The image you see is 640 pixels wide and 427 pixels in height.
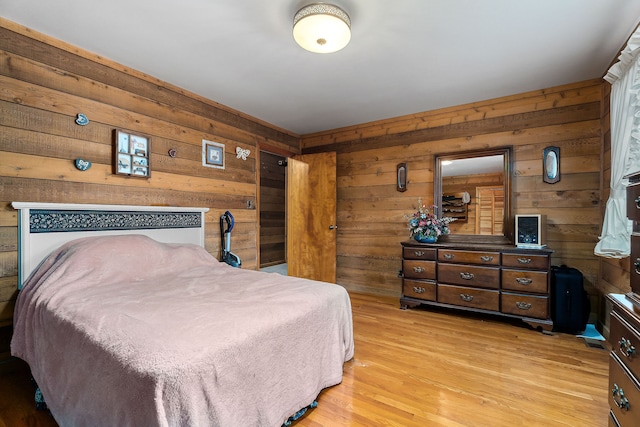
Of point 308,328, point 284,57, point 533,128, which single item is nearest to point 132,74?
point 284,57

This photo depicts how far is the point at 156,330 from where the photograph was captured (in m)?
1.22

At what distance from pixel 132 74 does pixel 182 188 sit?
1125mm

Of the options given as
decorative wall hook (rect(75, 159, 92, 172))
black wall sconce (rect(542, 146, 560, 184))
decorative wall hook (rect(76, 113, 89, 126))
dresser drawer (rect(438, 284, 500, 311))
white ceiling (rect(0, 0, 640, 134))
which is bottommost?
dresser drawer (rect(438, 284, 500, 311))

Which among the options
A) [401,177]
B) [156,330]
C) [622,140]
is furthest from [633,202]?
[401,177]

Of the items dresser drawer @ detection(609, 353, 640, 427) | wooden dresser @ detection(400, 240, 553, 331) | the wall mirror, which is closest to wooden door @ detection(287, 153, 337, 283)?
wooden dresser @ detection(400, 240, 553, 331)

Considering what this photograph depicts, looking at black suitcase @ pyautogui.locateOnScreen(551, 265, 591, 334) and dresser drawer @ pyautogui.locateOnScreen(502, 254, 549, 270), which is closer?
black suitcase @ pyautogui.locateOnScreen(551, 265, 591, 334)

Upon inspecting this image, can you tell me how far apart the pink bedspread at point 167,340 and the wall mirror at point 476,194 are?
7.20 ft

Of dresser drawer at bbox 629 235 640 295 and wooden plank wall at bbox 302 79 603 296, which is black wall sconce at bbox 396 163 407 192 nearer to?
wooden plank wall at bbox 302 79 603 296

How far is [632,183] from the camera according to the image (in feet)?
3.72

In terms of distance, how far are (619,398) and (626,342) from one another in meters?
0.23

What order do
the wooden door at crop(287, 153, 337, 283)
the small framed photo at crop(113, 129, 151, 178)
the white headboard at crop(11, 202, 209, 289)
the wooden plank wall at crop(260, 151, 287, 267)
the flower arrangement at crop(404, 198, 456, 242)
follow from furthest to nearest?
the wooden plank wall at crop(260, 151, 287, 267), the wooden door at crop(287, 153, 337, 283), the flower arrangement at crop(404, 198, 456, 242), the small framed photo at crop(113, 129, 151, 178), the white headboard at crop(11, 202, 209, 289)

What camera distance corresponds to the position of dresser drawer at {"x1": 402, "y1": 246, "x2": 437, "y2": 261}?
328 centimetres

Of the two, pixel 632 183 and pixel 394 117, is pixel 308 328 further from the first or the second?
pixel 394 117

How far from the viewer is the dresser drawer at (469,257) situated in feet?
9.73
